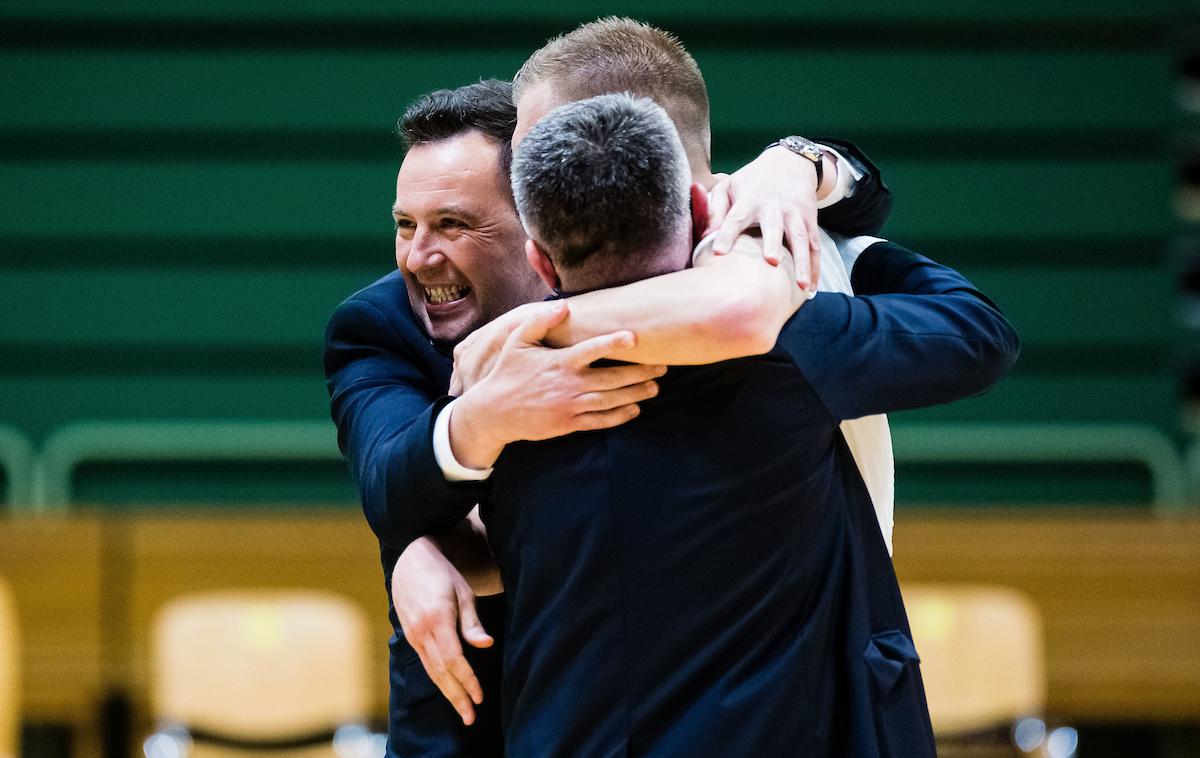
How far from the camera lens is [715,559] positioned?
4.68ft

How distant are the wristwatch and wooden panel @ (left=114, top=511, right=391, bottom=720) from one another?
2.64 meters

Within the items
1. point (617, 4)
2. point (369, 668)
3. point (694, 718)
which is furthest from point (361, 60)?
point (694, 718)

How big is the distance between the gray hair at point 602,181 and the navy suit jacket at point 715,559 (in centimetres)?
15

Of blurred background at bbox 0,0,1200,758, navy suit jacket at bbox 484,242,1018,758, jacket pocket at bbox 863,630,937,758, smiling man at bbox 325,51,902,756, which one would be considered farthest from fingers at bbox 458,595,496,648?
blurred background at bbox 0,0,1200,758

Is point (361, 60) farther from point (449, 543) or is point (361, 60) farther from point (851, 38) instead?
point (449, 543)

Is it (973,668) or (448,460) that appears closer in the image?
(448,460)

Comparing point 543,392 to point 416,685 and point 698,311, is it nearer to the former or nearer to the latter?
point 698,311

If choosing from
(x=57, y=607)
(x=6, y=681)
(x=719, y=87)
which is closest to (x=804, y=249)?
(x=6, y=681)

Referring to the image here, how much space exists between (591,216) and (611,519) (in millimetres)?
303

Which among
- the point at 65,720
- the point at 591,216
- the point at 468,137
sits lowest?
the point at 65,720

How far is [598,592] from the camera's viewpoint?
143 cm

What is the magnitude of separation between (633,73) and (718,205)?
21 centimetres

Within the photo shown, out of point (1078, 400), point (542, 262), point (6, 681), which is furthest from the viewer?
point (1078, 400)

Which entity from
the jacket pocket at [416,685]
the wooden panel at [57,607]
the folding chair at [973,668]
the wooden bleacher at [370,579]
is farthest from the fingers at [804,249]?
the wooden panel at [57,607]
